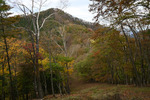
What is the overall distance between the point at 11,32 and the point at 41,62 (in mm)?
5484

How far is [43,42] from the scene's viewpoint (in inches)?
526

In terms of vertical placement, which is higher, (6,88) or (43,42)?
(43,42)

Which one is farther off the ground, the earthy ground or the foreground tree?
the foreground tree

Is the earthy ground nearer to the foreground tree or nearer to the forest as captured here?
the forest

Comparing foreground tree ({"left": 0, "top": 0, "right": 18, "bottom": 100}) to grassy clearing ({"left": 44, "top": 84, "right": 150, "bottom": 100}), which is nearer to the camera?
grassy clearing ({"left": 44, "top": 84, "right": 150, "bottom": 100})

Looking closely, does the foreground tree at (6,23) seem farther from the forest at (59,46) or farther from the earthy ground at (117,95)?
the earthy ground at (117,95)

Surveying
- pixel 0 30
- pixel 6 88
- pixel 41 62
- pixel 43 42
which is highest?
pixel 0 30

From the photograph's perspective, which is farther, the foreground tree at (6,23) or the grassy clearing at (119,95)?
the foreground tree at (6,23)

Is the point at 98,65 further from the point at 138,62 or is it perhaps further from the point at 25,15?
the point at 25,15

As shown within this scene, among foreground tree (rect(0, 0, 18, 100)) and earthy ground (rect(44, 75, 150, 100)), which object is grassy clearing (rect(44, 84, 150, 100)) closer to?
earthy ground (rect(44, 75, 150, 100))

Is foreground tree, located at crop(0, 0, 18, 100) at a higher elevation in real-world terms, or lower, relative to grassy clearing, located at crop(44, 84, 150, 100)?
higher

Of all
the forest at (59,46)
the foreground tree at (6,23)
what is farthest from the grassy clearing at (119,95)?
the foreground tree at (6,23)

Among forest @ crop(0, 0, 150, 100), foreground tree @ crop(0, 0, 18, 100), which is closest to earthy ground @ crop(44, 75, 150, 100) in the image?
forest @ crop(0, 0, 150, 100)

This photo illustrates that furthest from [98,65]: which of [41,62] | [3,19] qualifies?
[3,19]
